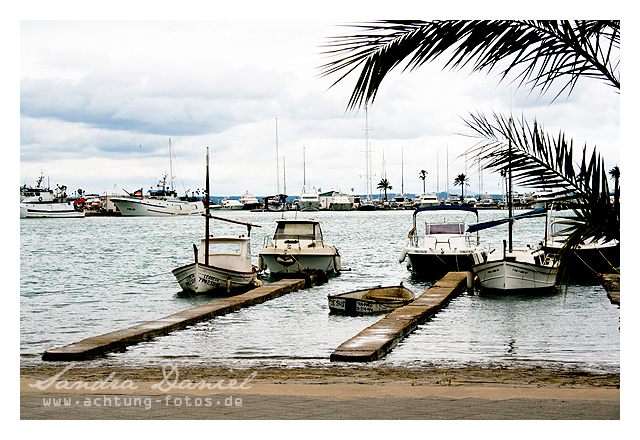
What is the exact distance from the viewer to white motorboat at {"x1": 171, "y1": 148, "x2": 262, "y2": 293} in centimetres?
2688

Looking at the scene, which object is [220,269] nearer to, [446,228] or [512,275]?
[512,275]

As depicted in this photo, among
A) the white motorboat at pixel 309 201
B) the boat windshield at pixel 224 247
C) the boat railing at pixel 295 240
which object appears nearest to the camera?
the boat windshield at pixel 224 247

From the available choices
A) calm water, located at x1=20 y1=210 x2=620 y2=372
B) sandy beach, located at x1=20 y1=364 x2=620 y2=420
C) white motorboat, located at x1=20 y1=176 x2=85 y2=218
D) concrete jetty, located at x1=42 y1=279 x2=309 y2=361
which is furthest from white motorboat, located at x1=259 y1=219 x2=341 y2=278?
white motorboat, located at x1=20 y1=176 x2=85 y2=218

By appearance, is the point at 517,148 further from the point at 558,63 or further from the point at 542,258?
the point at 542,258

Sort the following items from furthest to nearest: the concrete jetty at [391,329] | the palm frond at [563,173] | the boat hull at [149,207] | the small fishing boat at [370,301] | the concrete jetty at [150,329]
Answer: the boat hull at [149,207], the small fishing boat at [370,301], the concrete jetty at [150,329], the concrete jetty at [391,329], the palm frond at [563,173]

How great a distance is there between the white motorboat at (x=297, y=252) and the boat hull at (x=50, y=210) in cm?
7743

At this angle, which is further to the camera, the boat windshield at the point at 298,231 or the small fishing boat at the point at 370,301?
the boat windshield at the point at 298,231

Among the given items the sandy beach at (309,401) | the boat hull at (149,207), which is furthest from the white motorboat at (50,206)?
the sandy beach at (309,401)

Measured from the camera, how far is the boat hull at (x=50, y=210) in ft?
352

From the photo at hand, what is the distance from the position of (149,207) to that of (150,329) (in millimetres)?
132182

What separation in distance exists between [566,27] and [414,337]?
11170mm

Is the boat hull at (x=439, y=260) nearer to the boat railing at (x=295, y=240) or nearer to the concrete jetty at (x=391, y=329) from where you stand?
the boat railing at (x=295, y=240)
